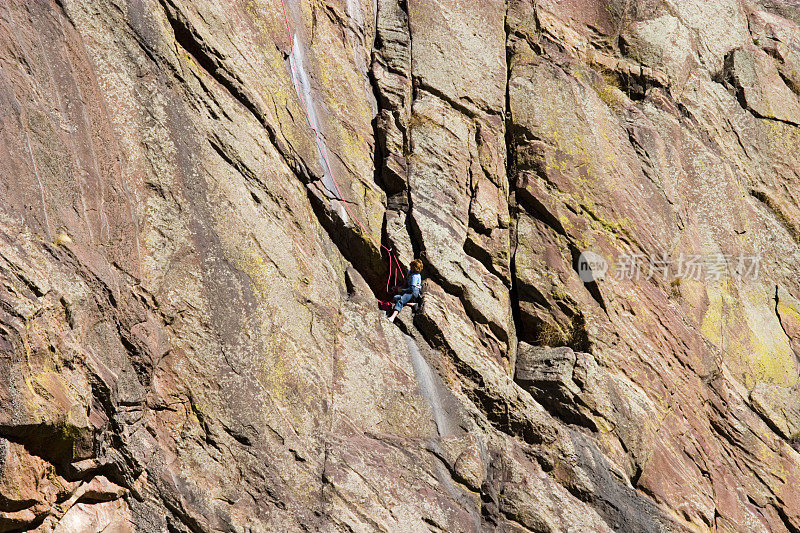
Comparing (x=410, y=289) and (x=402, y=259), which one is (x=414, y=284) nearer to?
(x=410, y=289)

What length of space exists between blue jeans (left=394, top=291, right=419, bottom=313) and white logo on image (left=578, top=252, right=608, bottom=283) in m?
3.83

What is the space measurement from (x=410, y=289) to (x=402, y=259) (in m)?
0.72

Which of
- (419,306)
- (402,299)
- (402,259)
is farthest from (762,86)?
(402,299)

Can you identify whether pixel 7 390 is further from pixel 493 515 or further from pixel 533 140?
pixel 533 140

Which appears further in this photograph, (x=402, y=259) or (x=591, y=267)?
(x=591, y=267)

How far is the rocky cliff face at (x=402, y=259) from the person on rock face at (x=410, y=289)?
0.49m

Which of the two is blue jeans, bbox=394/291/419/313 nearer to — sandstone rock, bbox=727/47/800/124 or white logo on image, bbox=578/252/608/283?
white logo on image, bbox=578/252/608/283

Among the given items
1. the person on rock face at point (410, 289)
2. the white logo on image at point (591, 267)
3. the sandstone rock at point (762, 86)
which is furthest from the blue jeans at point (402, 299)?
the sandstone rock at point (762, 86)

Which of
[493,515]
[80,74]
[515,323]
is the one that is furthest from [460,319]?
[80,74]

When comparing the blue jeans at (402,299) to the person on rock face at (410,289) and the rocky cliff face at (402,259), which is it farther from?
the rocky cliff face at (402,259)

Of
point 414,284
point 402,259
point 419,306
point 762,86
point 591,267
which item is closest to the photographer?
point 419,306

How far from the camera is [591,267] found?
15.8m

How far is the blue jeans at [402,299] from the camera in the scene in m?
14.6

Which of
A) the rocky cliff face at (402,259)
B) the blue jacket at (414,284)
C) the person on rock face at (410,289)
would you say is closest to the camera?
the rocky cliff face at (402,259)
